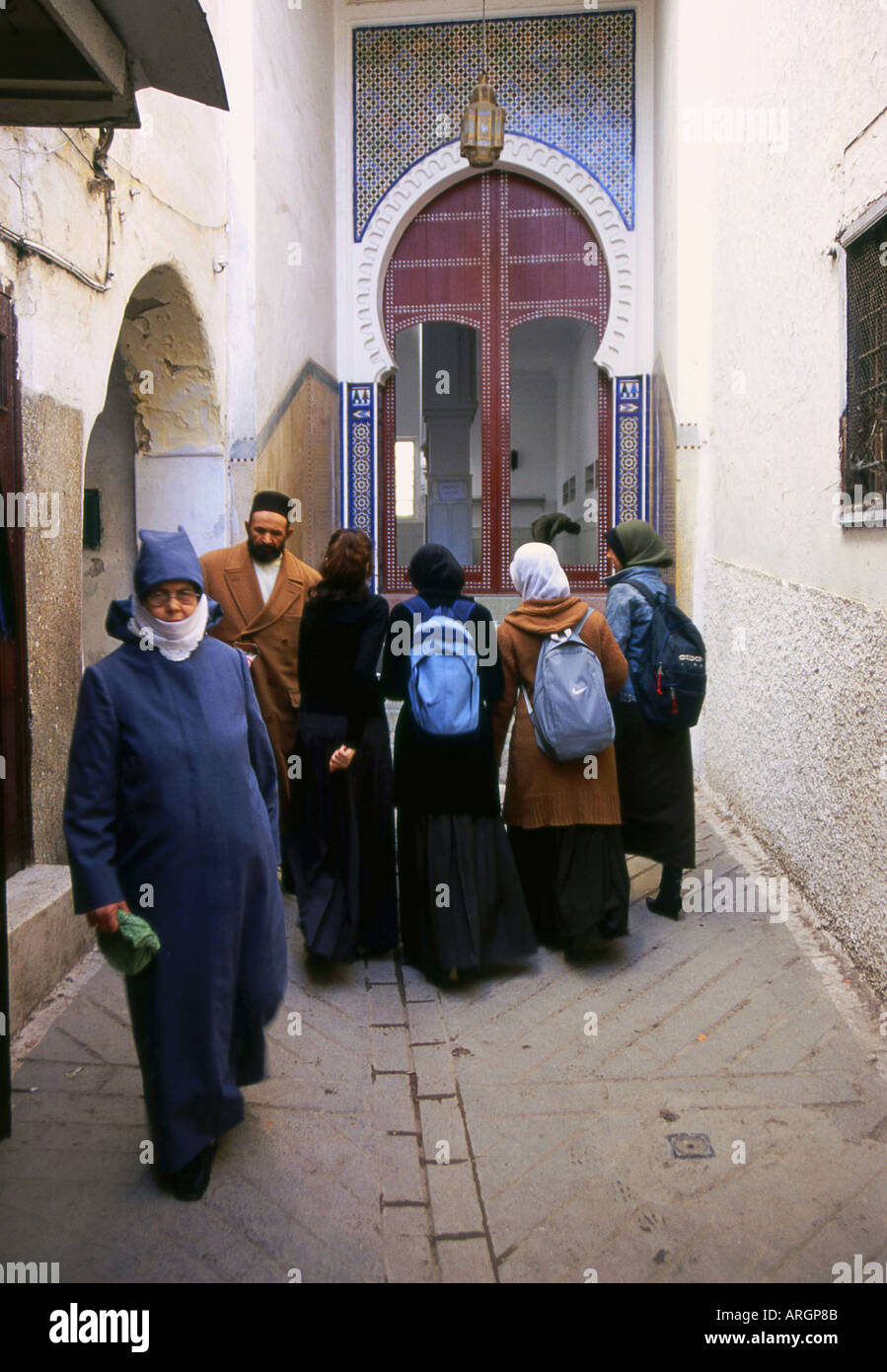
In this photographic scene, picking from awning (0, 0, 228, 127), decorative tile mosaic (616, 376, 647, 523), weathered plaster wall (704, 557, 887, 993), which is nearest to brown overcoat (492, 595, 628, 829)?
weathered plaster wall (704, 557, 887, 993)

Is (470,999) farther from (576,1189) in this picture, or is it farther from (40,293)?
(40,293)

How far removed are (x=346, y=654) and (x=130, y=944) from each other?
152 centimetres

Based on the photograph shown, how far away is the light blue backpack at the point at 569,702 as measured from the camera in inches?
139

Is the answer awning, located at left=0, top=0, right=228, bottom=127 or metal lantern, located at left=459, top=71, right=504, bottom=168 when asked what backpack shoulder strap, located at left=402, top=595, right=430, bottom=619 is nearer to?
awning, located at left=0, top=0, right=228, bottom=127

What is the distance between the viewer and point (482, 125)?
21.0ft

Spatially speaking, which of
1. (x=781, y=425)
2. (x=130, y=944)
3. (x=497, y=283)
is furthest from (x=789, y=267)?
(x=497, y=283)

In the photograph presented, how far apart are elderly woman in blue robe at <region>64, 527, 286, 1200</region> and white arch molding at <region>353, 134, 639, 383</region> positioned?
596 cm

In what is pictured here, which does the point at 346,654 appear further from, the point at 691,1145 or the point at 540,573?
the point at 691,1145

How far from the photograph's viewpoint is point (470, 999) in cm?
350

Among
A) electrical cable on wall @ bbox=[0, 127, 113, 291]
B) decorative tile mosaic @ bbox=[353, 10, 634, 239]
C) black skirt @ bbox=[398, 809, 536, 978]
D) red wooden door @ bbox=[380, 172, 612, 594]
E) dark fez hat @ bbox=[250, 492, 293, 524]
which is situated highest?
decorative tile mosaic @ bbox=[353, 10, 634, 239]

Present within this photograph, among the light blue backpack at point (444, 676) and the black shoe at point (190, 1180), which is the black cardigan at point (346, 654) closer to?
the light blue backpack at point (444, 676)

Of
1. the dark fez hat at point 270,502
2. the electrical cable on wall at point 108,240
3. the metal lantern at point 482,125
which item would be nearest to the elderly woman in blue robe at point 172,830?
the electrical cable on wall at point 108,240

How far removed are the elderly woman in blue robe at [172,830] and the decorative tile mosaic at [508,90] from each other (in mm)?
6374

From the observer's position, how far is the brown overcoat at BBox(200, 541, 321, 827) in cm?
413
